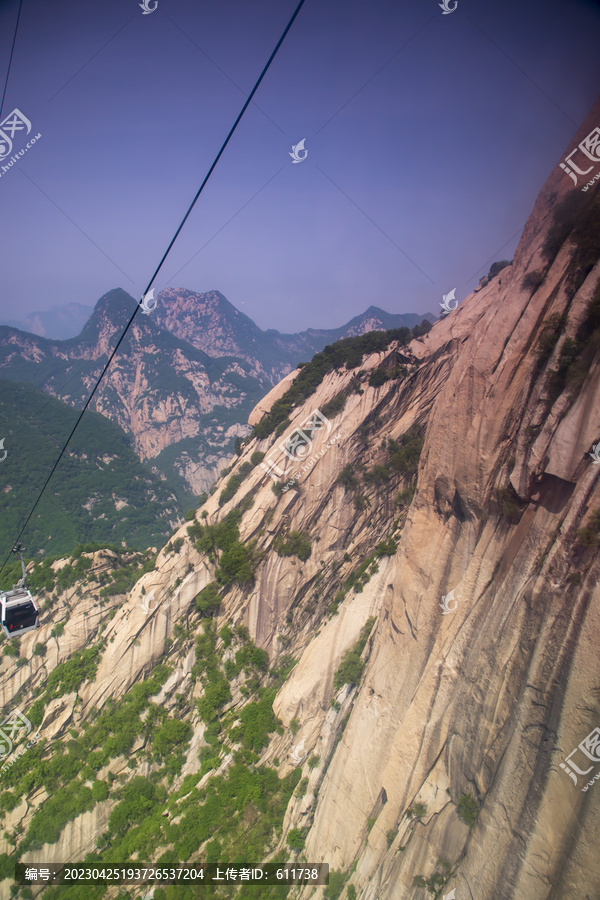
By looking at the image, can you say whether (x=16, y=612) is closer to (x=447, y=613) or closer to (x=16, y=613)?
(x=16, y=613)

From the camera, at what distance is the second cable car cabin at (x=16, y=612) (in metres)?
17.5

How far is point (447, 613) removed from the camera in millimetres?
14242

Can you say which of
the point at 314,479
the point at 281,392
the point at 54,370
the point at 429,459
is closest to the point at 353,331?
the point at 281,392

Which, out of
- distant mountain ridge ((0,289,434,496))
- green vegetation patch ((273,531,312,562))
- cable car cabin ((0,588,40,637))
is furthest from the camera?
distant mountain ridge ((0,289,434,496))

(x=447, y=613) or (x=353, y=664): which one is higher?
(x=447, y=613)

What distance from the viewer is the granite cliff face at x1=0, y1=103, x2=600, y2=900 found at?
9297mm

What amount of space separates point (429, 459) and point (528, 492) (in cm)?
495

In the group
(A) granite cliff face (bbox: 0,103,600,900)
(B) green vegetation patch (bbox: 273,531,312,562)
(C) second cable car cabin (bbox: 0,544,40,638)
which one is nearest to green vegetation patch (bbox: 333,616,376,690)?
(A) granite cliff face (bbox: 0,103,600,900)

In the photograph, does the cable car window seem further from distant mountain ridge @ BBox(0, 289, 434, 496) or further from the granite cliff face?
distant mountain ridge @ BBox(0, 289, 434, 496)

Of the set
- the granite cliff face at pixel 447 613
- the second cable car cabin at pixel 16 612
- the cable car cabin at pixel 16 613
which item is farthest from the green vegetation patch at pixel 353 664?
the cable car cabin at pixel 16 613

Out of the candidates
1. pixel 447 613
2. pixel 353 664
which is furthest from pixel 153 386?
pixel 447 613

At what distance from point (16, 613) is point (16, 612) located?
0.05 m

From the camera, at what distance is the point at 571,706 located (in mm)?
8711

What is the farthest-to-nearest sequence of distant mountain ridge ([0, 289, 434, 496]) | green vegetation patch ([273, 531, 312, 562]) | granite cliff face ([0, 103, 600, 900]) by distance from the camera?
distant mountain ridge ([0, 289, 434, 496]) < green vegetation patch ([273, 531, 312, 562]) < granite cliff face ([0, 103, 600, 900])
